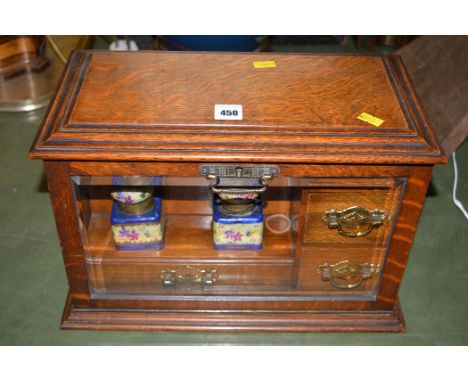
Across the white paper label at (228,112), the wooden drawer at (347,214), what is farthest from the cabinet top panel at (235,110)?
the wooden drawer at (347,214)

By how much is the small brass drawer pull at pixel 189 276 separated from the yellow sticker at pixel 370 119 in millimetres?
609

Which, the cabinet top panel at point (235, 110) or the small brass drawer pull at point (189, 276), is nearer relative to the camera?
the cabinet top panel at point (235, 110)

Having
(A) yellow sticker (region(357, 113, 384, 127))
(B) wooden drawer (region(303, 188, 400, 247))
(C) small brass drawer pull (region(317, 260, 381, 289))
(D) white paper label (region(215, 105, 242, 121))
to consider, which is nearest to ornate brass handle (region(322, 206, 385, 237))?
(B) wooden drawer (region(303, 188, 400, 247))

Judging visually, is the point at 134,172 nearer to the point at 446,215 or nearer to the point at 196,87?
the point at 196,87

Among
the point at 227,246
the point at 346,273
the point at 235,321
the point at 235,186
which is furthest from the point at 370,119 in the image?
the point at 235,321

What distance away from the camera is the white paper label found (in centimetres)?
136

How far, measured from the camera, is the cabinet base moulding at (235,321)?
5.33 feet

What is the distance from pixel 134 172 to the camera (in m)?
1.33

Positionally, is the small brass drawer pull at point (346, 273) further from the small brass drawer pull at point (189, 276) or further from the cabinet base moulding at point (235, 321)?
the small brass drawer pull at point (189, 276)

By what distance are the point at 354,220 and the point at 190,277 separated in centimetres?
48

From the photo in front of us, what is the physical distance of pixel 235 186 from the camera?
4.54ft

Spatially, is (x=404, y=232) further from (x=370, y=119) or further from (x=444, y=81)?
(x=444, y=81)

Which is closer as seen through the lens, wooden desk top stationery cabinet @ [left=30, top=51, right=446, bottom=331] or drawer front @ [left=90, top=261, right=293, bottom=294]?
wooden desk top stationery cabinet @ [left=30, top=51, right=446, bottom=331]

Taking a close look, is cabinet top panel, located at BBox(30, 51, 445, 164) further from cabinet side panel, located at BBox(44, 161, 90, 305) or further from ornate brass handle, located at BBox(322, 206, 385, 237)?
ornate brass handle, located at BBox(322, 206, 385, 237)
